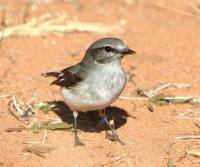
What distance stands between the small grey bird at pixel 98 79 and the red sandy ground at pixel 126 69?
0.38 m

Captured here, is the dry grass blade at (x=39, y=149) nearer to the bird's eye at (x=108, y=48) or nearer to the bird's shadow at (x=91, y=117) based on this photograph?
the bird's shadow at (x=91, y=117)

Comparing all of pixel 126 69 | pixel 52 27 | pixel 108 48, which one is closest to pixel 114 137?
pixel 108 48

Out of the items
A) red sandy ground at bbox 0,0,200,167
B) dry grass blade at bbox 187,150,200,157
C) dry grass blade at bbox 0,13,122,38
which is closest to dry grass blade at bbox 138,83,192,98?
red sandy ground at bbox 0,0,200,167

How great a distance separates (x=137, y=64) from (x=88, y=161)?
125 inches

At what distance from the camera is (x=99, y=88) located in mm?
7246

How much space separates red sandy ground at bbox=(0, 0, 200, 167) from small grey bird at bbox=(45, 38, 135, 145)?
377 mm

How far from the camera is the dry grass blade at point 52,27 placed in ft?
34.3

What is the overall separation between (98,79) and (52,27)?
3.58m

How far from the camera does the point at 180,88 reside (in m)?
8.91

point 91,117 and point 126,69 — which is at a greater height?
point 126,69

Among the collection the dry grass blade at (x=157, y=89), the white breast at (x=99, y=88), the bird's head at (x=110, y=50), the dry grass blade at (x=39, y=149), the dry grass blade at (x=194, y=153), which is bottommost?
the dry grass blade at (x=39, y=149)

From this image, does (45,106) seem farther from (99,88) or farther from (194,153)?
(194,153)

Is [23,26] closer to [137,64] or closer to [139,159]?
[137,64]

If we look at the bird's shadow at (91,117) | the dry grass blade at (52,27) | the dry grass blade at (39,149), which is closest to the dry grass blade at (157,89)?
the bird's shadow at (91,117)
